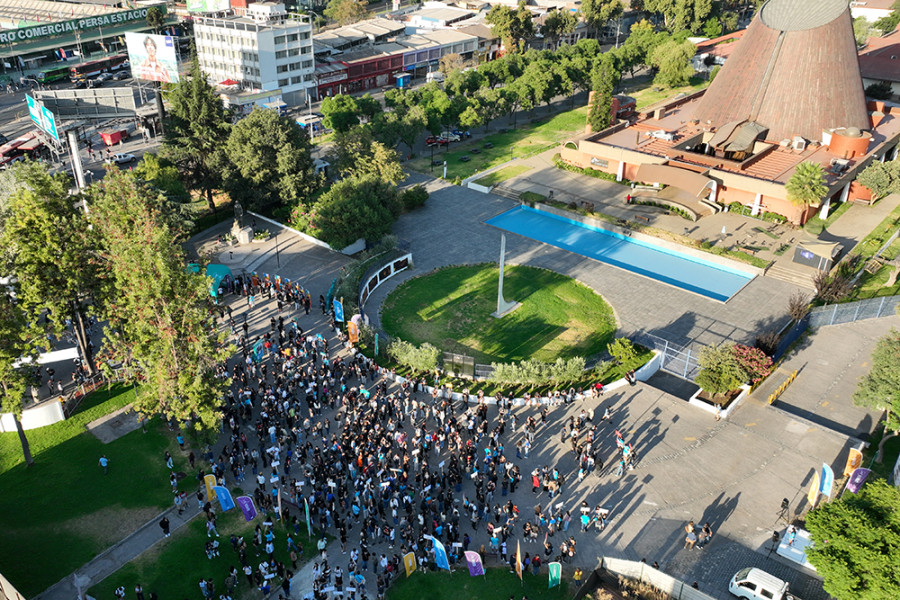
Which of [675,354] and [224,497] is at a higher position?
[224,497]

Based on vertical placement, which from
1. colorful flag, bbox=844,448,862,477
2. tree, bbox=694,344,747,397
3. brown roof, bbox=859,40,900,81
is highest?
brown roof, bbox=859,40,900,81

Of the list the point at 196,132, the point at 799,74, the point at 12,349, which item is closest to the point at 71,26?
the point at 196,132

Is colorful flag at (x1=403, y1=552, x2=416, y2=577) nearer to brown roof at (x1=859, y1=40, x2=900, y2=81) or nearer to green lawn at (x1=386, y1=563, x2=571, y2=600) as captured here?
green lawn at (x1=386, y1=563, x2=571, y2=600)

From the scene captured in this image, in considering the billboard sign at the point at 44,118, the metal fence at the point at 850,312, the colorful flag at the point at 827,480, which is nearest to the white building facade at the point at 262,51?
the billboard sign at the point at 44,118

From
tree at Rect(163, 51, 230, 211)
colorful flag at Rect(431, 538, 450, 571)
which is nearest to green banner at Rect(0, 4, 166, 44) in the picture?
tree at Rect(163, 51, 230, 211)

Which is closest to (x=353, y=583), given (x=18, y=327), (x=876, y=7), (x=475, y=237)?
(x=18, y=327)

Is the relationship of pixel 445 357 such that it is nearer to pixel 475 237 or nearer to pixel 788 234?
pixel 475 237

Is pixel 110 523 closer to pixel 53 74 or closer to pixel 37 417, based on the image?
pixel 37 417

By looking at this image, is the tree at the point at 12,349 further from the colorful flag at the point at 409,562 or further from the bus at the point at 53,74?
the bus at the point at 53,74
